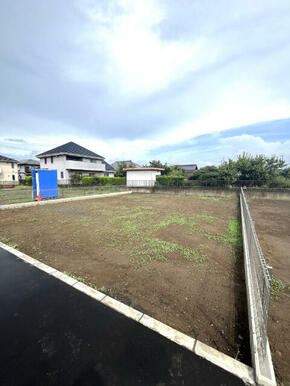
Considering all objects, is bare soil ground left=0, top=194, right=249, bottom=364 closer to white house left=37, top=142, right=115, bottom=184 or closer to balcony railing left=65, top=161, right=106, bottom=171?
balcony railing left=65, top=161, right=106, bottom=171

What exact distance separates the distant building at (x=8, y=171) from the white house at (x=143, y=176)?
1834cm

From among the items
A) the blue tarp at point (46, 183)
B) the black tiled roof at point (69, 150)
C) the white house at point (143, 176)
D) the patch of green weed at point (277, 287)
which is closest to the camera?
the patch of green weed at point (277, 287)

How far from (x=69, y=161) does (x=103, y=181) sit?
514 cm

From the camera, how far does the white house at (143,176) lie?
1820cm

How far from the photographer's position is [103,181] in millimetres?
21406

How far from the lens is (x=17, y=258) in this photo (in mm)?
3053

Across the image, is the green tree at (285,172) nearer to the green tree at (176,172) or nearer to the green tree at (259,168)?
the green tree at (259,168)

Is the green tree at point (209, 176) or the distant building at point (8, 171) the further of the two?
the distant building at point (8, 171)

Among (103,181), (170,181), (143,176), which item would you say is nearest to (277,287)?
(170,181)

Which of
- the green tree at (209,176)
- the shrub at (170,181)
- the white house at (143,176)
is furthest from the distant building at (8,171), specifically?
the green tree at (209,176)

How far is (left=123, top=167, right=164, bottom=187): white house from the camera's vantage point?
717 inches

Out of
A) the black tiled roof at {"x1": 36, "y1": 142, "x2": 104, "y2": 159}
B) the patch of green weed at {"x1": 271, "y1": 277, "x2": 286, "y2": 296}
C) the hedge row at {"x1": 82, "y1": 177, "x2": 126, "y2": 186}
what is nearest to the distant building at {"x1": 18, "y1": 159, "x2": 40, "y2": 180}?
the black tiled roof at {"x1": 36, "y1": 142, "x2": 104, "y2": 159}

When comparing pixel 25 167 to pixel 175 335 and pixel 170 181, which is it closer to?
pixel 170 181

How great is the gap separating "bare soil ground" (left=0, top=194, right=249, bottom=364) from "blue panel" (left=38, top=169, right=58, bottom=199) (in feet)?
13.7
